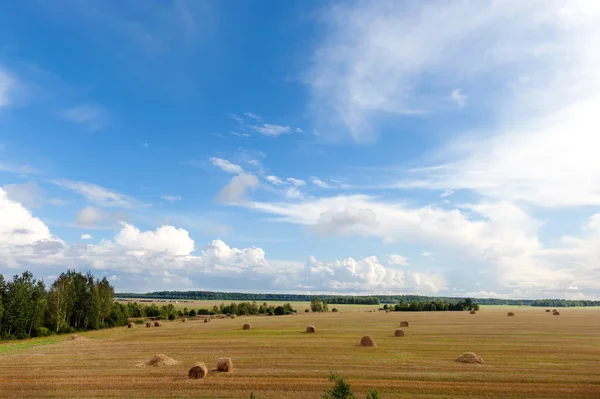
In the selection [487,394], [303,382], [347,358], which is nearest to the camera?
[487,394]

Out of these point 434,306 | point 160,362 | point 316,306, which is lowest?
point 316,306

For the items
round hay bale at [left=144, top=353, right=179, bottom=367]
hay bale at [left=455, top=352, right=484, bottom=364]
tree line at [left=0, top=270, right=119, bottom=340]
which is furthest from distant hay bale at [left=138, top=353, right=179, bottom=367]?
tree line at [left=0, top=270, right=119, bottom=340]

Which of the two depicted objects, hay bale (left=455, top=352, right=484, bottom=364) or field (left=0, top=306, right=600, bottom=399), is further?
hay bale (left=455, top=352, right=484, bottom=364)

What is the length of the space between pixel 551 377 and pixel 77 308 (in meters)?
93.3

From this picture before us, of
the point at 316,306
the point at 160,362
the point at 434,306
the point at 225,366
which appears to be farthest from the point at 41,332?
the point at 434,306

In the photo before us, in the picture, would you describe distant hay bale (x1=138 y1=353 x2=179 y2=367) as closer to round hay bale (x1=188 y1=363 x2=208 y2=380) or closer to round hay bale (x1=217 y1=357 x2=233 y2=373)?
round hay bale (x1=217 y1=357 x2=233 y2=373)

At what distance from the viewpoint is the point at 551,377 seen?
25.6 meters

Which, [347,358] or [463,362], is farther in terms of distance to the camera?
[347,358]

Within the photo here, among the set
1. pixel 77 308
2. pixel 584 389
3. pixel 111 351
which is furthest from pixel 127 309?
pixel 584 389

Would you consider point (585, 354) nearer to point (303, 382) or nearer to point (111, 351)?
point (303, 382)

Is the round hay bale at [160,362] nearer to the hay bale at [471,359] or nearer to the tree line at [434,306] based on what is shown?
the hay bale at [471,359]

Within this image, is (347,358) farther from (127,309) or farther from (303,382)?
(127,309)

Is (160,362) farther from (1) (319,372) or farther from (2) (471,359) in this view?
(2) (471,359)

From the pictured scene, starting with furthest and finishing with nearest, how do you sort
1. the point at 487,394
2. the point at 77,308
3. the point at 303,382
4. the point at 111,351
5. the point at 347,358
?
the point at 77,308, the point at 111,351, the point at 347,358, the point at 303,382, the point at 487,394
